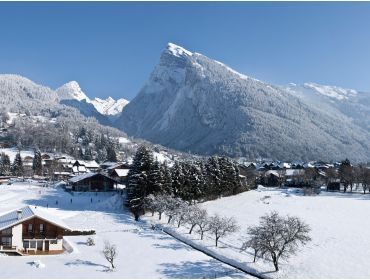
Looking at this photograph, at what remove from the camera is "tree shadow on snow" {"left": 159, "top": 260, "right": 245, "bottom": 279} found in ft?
158

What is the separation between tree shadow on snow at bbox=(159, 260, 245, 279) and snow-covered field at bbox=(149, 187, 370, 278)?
2.97m

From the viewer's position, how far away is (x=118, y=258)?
53.3 metres

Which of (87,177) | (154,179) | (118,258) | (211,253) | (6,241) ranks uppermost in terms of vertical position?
(154,179)

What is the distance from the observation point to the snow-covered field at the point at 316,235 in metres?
51.6

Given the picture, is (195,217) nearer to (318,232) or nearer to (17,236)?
(318,232)

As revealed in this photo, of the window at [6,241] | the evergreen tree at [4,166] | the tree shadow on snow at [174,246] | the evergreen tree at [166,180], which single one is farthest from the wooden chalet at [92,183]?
the evergreen tree at [4,166]

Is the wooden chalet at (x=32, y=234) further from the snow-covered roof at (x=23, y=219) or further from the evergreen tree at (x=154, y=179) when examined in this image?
the evergreen tree at (x=154, y=179)

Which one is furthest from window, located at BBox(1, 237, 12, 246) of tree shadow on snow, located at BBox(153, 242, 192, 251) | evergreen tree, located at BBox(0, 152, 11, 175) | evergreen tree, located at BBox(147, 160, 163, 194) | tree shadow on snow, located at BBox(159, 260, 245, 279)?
evergreen tree, located at BBox(0, 152, 11, 175)

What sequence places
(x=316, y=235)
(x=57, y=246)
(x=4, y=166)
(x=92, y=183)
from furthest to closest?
(x=4, y=166) < (x=92, y=183) < (x=316, y=235) < (x=57, y=246)

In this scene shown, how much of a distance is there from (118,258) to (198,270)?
9.62m

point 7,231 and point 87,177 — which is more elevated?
point 87,177

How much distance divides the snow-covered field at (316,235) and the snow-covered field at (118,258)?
14.1 ft

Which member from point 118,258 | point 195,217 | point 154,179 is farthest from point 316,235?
point 154,179

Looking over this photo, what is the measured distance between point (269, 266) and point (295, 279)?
5369mm
